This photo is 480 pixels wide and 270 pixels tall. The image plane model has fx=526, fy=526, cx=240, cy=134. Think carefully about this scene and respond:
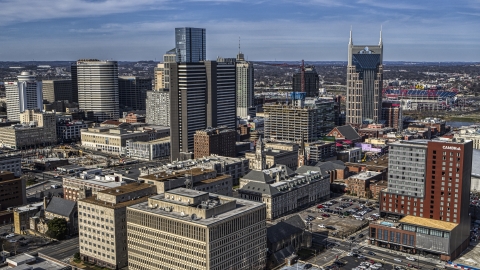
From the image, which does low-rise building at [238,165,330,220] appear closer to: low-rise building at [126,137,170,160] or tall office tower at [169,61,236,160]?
tall office tower at [169,61,236,160]

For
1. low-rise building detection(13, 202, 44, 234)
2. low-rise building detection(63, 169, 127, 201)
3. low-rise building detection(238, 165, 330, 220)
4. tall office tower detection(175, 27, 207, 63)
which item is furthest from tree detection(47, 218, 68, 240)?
tall office tower detection(175, 27, 207, 63)

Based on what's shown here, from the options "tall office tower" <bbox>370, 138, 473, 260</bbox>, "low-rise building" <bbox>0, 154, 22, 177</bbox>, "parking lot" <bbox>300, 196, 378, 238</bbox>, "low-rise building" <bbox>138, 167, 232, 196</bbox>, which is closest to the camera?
"tall office tower" <bbox>370, 138, 473, 260</bbox>

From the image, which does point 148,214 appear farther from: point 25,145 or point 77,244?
point 25,145

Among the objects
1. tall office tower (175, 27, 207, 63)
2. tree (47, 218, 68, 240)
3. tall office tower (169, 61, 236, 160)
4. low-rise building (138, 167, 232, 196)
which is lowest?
tree (47, 218, 68, 240)

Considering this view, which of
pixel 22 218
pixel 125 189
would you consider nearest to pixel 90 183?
pixel 22 218

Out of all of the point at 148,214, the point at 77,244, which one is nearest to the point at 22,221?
the point at 77,244

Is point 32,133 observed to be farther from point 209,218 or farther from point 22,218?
point 209,218
